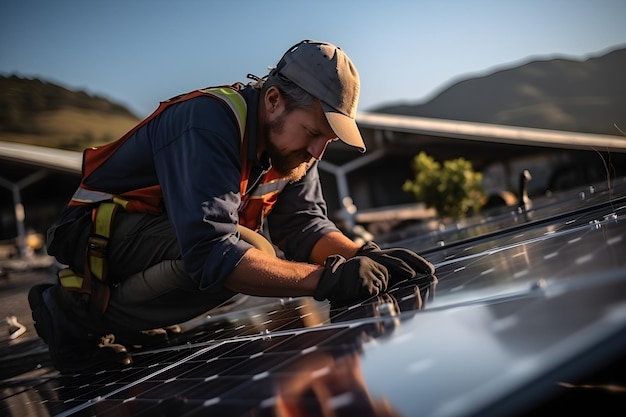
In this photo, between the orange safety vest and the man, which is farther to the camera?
the orange safety vest

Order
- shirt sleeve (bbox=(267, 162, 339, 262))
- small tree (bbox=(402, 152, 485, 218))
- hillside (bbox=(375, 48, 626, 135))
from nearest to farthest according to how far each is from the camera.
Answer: shirt sleeve (bbox=(267, 162, 339, 262)) → small tree (bbox=(402, 152, 485, 218)) → hillside (bbox=(375, 48, 626, 135))

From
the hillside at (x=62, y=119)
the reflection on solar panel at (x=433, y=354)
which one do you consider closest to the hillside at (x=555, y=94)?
the hillside at (x=62, y=119)

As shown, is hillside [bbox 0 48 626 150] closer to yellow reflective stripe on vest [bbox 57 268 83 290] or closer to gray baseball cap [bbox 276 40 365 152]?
yellow reflective stripe on vest [bbox 57 268 83 290]

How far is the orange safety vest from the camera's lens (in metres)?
2.08

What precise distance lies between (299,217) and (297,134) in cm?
65

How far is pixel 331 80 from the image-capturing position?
1.96 meters

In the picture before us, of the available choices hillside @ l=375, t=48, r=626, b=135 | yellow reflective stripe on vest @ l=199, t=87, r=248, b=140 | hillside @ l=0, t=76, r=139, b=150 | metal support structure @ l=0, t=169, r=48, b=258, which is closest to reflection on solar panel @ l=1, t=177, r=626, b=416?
yellow reflective stripe on vest @ l=199, t=87, r=248, b=140

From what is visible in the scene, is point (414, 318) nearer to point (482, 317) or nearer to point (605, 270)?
point (482, 317)

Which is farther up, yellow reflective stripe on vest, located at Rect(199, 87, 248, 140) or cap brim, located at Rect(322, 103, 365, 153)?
yellow reflective stripe on vest, located at Rect(199, 87, 248, 140)

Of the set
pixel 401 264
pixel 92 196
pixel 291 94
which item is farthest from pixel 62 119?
pixel 401 264

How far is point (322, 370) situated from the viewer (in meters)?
1.05

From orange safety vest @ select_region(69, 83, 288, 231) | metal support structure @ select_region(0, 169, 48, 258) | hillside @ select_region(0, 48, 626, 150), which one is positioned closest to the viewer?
orange safety vest @ select_region(69, 83, 288, 231)

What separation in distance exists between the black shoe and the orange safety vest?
398 millimetres

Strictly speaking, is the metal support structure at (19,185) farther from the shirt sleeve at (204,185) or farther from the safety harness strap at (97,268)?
the shirt sleeve at (204,185)
